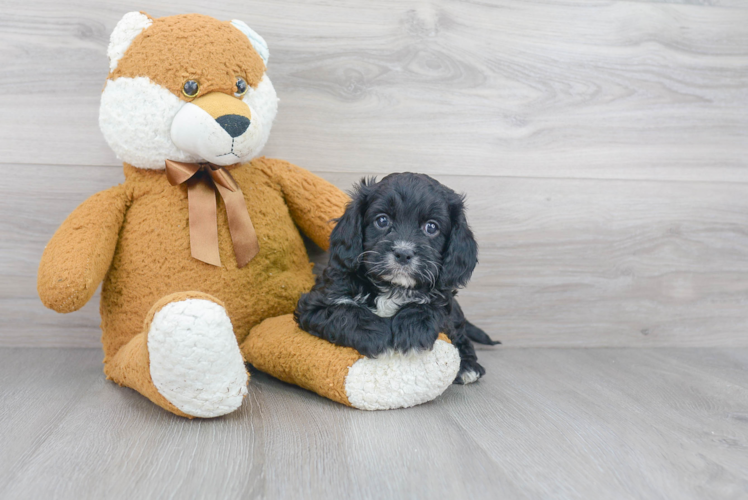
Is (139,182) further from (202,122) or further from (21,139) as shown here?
(21,139)

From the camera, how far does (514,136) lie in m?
1.83

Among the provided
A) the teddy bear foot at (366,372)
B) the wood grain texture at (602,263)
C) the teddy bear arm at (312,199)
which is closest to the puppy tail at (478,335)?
the wood grain texture at (602,263)

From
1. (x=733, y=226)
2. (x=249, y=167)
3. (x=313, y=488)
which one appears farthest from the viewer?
(x=733, y=226)

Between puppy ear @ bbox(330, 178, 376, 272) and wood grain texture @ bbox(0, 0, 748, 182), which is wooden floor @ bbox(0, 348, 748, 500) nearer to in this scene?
puppy ear @ bbox(330, 178, 376, 272)

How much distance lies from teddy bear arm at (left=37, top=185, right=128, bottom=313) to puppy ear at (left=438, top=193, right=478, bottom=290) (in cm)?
80

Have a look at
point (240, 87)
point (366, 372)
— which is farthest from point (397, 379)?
point (240, 87)

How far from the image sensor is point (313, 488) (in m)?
0.94

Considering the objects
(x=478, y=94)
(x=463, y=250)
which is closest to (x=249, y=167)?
(x=463, y=250)

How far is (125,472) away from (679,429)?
1152 mm

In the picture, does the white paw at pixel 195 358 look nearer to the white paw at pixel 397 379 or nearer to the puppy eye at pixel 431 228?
the white paw at pixel 397 379

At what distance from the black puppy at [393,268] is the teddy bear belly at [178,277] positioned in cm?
18

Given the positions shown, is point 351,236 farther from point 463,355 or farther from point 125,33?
point 125,33

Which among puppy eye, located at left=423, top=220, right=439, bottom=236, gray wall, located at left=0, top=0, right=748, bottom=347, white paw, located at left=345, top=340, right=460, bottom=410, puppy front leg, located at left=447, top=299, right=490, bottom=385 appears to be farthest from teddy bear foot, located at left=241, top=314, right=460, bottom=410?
gray wall, located at left=0, top=0, right=748, bottom=347

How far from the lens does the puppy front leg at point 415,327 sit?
126cm
